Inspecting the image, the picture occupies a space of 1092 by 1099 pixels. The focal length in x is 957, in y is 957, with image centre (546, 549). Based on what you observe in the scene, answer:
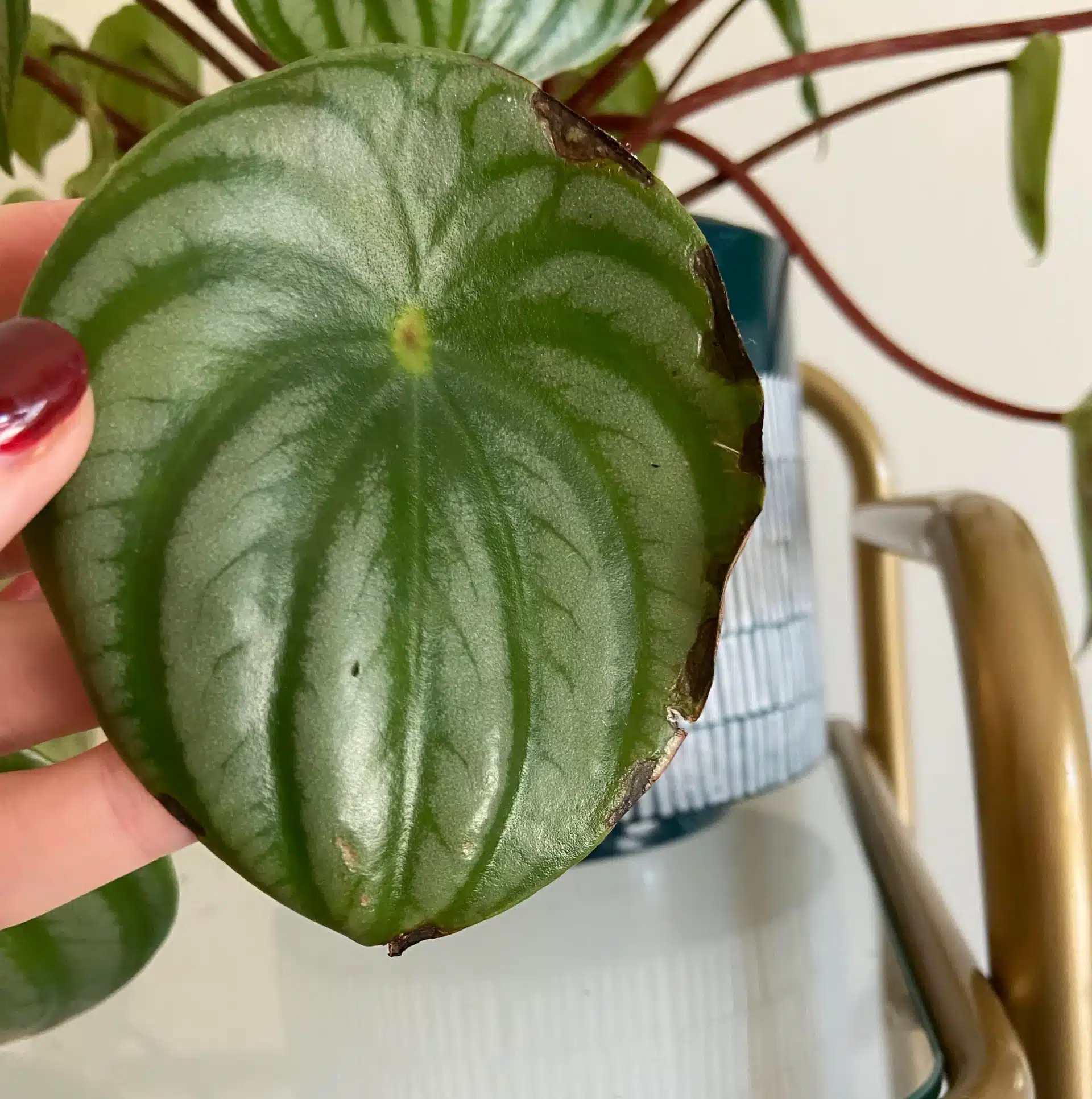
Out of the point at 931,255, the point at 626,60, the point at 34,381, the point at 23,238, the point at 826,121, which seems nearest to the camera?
the point at 34,381

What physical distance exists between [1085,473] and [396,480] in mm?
385

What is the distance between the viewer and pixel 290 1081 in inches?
16.8

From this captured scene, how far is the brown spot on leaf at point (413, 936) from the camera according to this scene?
23cm

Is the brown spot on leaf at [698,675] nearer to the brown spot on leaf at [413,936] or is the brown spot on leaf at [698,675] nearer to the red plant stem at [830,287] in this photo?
the brown spot on leaf at [413,936]

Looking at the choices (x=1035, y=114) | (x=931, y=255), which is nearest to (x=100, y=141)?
(x=1035, y=114)

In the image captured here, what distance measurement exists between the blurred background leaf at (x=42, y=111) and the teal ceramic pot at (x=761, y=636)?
1.36 ft

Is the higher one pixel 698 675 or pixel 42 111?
pixel 42 111

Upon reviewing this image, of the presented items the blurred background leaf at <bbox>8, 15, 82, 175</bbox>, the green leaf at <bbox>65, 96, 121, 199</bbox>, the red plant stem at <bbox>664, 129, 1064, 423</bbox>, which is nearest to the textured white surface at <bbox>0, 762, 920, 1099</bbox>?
the red plant stem at <bbox>664, 129, 1064, 423</bbox>

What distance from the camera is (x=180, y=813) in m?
0.22

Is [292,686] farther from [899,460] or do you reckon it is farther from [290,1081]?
[899,460]

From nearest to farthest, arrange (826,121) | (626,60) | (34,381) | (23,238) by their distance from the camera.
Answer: (34,381), (23,238), (626,60), (826,121)

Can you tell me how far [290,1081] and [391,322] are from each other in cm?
36

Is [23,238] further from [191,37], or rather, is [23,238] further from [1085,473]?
[1085,473]

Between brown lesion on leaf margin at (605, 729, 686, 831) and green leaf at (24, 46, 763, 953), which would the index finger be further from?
brown lesion on leaf margin at (605, 729, 686, 831)
